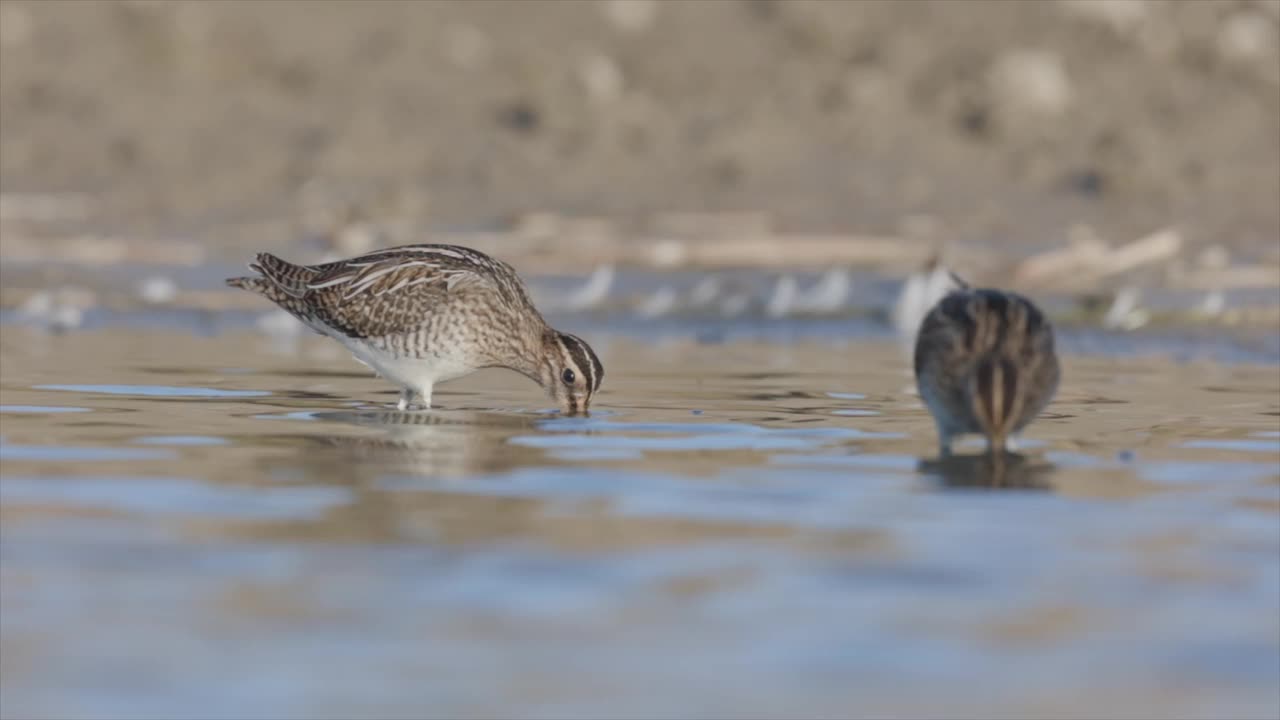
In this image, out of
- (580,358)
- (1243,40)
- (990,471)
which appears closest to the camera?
(990,471)

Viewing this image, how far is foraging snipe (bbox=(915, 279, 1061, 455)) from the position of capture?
1011cm

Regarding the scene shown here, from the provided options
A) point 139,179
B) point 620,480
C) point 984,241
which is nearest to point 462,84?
point 139,179

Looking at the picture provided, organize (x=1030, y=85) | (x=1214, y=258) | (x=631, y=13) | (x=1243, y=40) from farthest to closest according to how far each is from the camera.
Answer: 1. (x=631, y=13)
2. (x=1243, y=40)
3. (x=1030, y=85)
4. (x=1214, y=258)

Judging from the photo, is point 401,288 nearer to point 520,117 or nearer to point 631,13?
point 520,117

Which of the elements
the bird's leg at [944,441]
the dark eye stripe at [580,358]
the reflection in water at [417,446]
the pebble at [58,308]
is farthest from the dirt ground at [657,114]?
the bird's leg at [944,441]

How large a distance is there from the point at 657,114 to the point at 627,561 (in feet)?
68.3

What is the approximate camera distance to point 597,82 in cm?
2819

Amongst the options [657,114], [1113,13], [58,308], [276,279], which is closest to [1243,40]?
[1113,13]

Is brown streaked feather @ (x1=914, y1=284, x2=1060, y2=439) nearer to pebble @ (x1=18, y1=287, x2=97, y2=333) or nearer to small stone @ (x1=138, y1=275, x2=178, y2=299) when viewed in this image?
pebble @ (x1=18, y1=287, x2=97, y2=333)

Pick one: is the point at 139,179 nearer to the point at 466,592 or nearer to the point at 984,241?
the point at 984,241

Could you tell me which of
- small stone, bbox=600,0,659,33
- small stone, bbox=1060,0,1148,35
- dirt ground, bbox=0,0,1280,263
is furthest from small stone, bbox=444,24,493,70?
small stone, bbox=1060,0,1148,35

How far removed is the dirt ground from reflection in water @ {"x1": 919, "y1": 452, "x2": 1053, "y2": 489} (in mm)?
14560

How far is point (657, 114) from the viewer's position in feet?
92.5

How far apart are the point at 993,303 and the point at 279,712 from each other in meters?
5.55
